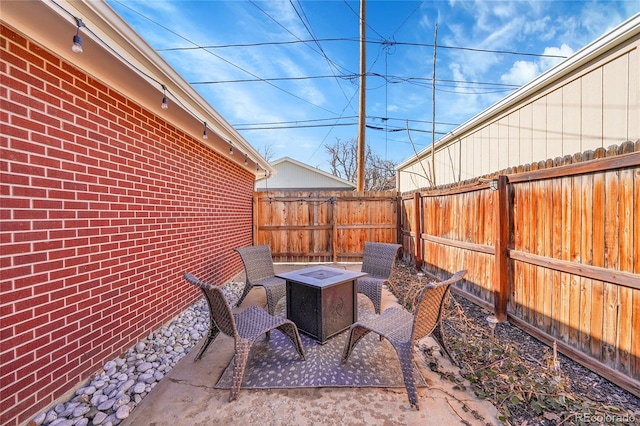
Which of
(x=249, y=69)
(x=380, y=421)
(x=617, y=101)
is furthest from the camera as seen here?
(x=249, y=69)

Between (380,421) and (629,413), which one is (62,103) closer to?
(380,421)

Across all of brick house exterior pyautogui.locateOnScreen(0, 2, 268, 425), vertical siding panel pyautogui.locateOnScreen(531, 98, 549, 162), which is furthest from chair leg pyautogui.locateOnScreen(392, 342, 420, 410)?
vertical siding panel pyautogui.locateOnScreen(531, 98, 549, 162)

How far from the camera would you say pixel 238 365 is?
204cm

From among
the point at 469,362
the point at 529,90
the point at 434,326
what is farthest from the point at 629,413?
the point at 529,90

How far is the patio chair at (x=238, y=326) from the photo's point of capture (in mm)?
2037

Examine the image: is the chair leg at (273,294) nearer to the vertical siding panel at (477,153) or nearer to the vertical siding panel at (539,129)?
the vertical siding panel at (539,129)

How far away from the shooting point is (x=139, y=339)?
277 centimetres

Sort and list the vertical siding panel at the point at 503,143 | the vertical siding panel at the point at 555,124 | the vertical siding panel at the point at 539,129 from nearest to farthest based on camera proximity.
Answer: the vertical siding panel at the point at 555,124, the vertical siding panel at the point at 539,129, the vertical siding panel at the point at 503,143

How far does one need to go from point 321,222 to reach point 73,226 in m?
A: 5.20

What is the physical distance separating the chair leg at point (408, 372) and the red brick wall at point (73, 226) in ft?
8.25

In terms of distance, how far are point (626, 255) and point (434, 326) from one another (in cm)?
153

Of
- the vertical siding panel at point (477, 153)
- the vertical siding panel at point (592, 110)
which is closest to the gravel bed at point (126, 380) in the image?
the vertical siding panel at point (592, 110)

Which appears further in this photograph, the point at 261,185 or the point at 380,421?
the point at 261,185

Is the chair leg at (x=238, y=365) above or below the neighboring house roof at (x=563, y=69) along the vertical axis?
below
